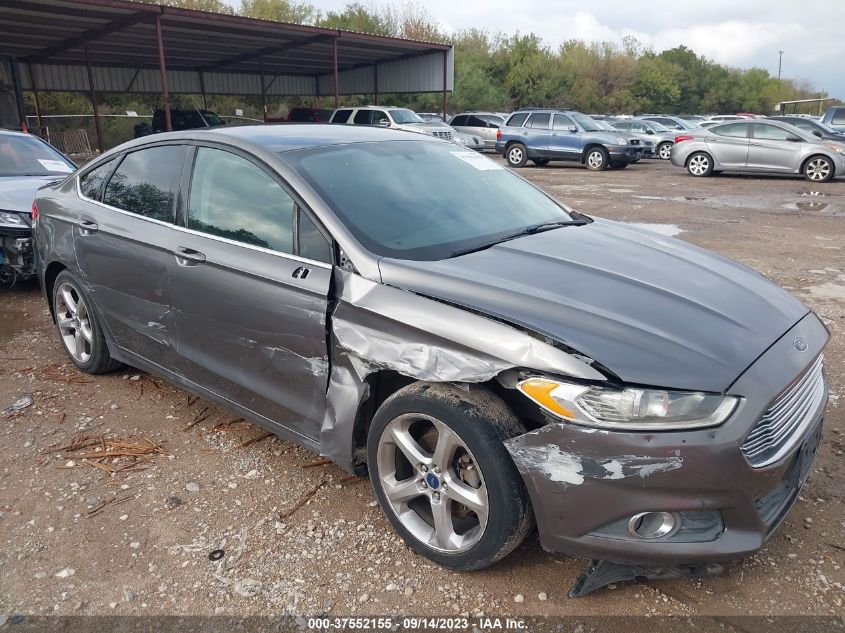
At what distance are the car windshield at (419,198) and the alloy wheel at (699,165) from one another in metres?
15.4

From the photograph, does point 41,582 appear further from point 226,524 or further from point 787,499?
point 787,499

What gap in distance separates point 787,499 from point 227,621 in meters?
2.07

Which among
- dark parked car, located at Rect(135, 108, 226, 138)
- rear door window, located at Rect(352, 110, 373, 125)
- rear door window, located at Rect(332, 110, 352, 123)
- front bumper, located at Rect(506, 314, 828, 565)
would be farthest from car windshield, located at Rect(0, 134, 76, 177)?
dark parked car, located at Rect(135, 108, 226, 138)

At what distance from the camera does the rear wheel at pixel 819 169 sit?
1540cm

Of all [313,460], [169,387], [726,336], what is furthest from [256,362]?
[726,336]

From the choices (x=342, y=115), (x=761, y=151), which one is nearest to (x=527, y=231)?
(x=761, y=151)

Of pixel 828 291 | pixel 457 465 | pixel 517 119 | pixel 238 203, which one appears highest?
pixel 517 119

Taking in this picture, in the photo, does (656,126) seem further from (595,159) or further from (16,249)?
(16,249)

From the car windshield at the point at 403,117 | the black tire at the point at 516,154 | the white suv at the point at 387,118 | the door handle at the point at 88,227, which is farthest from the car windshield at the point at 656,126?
the door handle at the point at 88,227

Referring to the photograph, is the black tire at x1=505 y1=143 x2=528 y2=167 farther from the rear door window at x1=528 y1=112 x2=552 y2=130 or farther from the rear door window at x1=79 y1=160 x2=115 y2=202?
the rear door window at x1=79 y1=160 x2=115 y2=202

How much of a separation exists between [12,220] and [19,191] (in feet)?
1.57

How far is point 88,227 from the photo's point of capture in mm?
4113

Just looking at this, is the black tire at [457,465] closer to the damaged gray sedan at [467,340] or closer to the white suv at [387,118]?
the damaged gray sedan at [467,340]

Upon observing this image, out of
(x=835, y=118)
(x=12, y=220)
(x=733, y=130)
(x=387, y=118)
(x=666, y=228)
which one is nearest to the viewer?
(x=12, y=220)
